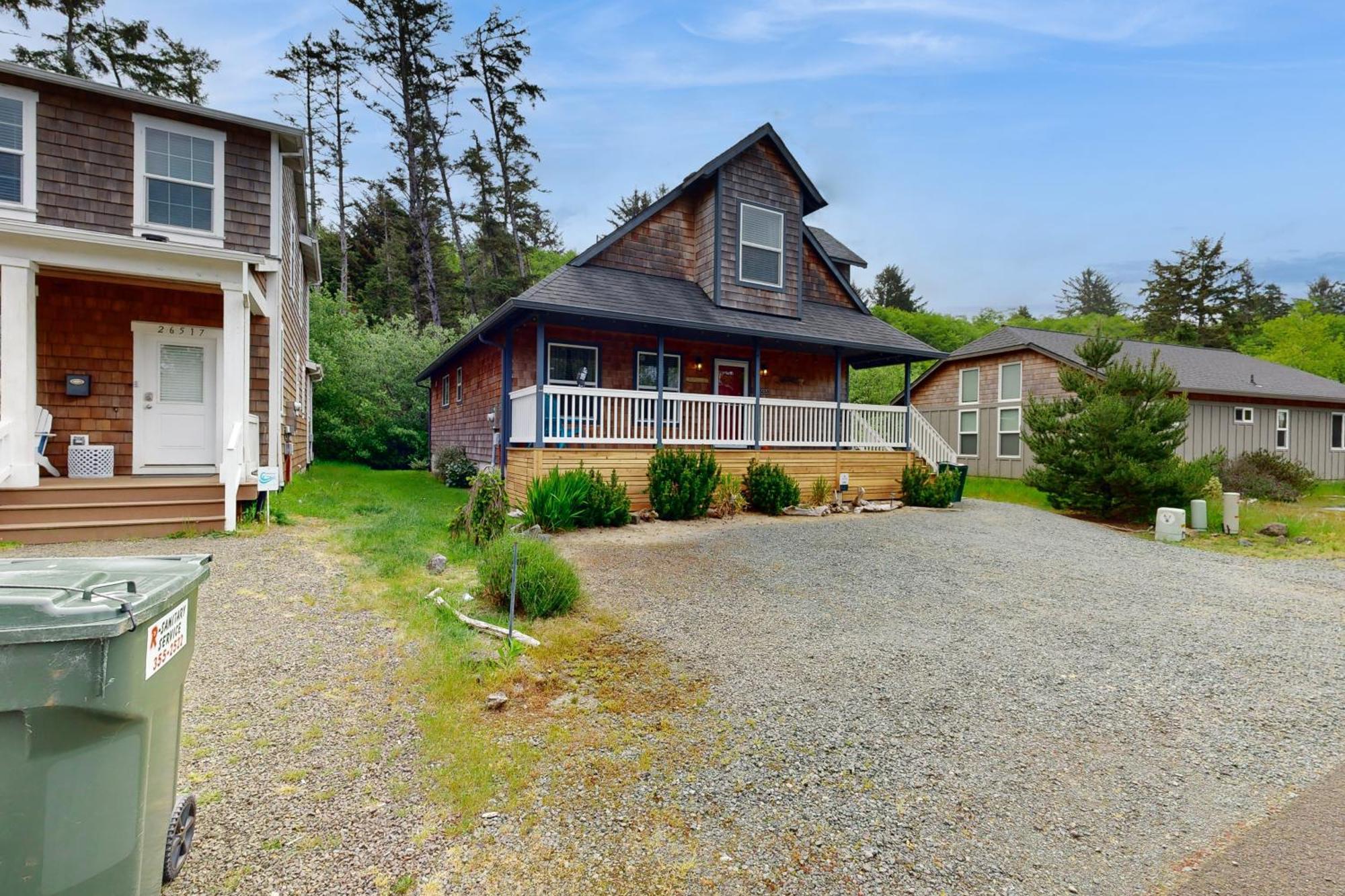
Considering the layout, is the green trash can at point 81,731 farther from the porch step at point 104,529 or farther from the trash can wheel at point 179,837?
the porch step at point 104,529

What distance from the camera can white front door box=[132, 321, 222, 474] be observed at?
9578 millimetres

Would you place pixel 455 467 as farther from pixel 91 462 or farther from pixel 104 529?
pixel 104 529

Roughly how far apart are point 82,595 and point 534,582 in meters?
3.62

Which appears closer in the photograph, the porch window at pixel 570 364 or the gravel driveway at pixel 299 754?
the gravel driveway at pixel 299 754

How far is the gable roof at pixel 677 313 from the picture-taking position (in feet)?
35.0

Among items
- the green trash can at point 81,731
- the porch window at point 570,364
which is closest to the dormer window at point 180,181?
the porch window at point 570,364

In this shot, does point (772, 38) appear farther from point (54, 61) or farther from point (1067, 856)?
point (54, 61)

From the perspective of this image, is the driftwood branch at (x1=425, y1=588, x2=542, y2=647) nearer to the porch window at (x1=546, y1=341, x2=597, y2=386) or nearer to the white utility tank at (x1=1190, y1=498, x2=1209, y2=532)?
the porch window at (x1=546, y1=341, x2=597, y2=386)

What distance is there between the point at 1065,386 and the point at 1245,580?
6.20 metres

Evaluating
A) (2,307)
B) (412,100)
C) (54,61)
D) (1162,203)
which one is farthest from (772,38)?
(54,61)

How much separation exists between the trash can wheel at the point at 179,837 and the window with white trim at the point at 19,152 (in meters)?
11.0

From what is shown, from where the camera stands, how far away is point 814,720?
352 cm

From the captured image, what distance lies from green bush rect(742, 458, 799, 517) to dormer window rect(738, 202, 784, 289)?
4.32 metres

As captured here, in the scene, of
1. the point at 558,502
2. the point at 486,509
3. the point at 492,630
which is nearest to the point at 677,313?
the point at 558,502
